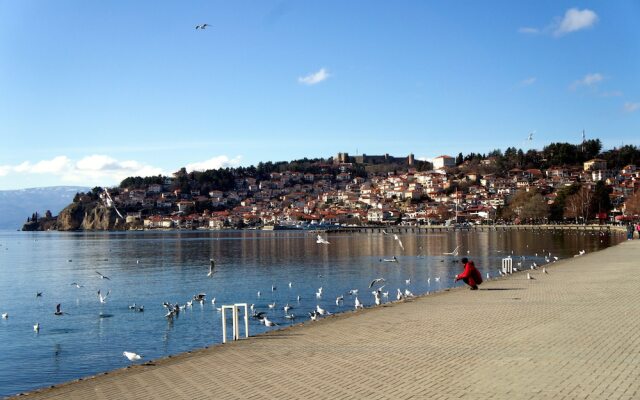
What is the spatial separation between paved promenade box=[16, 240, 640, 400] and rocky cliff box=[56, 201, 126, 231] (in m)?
177

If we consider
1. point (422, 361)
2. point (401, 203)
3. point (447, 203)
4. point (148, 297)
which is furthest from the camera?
point (401, 203)

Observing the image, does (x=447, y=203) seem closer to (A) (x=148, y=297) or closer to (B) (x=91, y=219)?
(B) (x=91, y=219)

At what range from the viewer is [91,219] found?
607ft

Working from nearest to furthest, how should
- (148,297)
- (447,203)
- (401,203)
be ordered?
1. (148,297)
2. (447,203)
3. (401,203)

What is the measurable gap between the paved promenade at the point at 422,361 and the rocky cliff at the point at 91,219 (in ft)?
581

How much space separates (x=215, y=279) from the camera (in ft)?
114

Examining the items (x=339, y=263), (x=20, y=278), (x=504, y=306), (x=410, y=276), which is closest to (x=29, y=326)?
(x=504, y=306)

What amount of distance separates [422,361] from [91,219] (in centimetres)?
18732

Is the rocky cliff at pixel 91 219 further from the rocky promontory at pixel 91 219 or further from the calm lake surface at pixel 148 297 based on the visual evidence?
the calm lake surface at pixel 148 297

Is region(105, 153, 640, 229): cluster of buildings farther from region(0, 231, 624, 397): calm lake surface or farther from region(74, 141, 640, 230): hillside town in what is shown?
region(0, 231, 624, 397): calm lake surface

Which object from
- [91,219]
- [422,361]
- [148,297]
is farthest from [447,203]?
[422,361]

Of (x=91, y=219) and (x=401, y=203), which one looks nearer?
(x=401, y=203)

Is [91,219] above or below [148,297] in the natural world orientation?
above

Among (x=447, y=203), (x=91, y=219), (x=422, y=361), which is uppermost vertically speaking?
(x=447, y=203)
